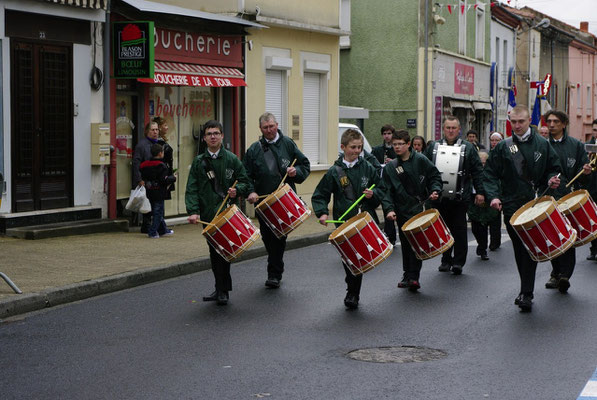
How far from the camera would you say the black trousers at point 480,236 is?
1374 cm

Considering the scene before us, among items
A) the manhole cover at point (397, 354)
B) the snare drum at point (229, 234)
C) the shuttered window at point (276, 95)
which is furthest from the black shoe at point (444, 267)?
the shuttered window at point (276, 95)

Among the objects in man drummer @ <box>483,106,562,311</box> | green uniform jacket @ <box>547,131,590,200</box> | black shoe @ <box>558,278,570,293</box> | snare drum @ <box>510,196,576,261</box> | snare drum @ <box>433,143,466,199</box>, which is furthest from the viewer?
snare drum @ <box>433,143,466,199</box>

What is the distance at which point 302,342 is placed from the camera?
7969 mm

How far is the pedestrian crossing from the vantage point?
6262 millimetres

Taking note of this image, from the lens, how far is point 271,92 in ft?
68.0

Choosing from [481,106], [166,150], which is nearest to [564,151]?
[166,150]

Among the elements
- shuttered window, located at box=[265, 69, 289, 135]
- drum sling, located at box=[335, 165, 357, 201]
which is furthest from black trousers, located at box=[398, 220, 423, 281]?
shuttered window, located at box=[265, 69, 289, 135]

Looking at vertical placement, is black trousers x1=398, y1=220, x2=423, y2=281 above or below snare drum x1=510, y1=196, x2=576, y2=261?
below

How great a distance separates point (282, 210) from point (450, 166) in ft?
9.04

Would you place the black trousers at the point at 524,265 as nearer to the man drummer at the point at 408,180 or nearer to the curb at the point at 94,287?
the man drummer at the point at 408,180

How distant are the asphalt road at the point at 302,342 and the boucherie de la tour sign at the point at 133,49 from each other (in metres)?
5.40

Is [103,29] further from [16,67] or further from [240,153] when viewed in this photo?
[240,153]

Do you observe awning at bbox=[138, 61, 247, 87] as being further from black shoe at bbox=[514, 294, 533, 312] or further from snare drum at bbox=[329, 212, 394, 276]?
black shoe at bbox=[514, 294, 533, 312]

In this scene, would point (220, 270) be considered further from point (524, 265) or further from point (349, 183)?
point (524, 265)
